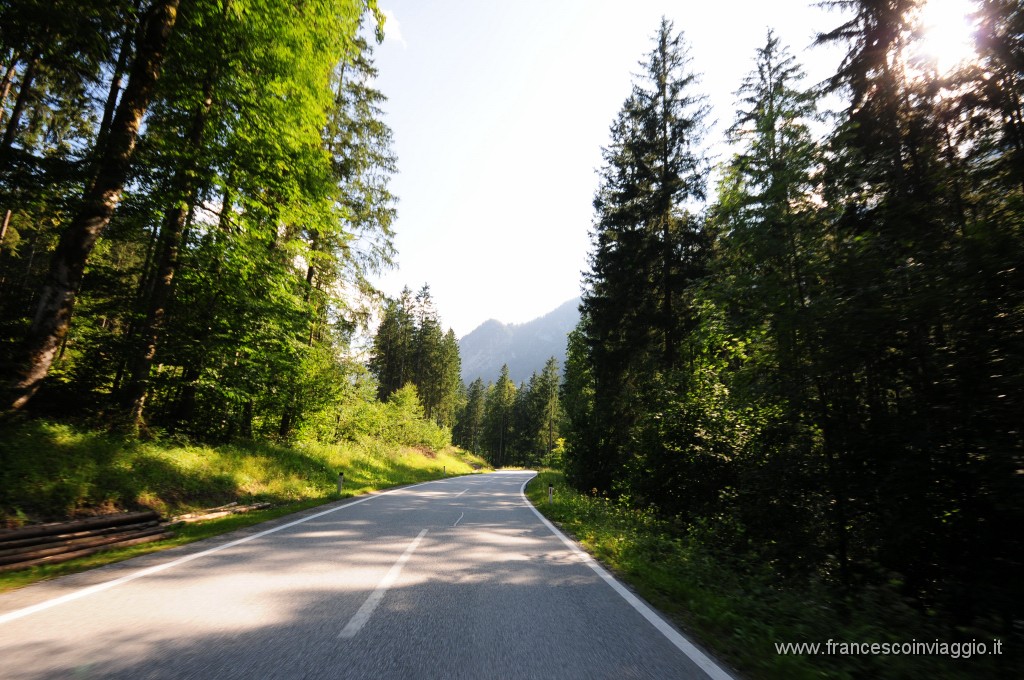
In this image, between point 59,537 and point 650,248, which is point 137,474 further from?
point 650,248

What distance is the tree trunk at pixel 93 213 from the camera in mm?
7828

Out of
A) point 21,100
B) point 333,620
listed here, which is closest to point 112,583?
point 333,620

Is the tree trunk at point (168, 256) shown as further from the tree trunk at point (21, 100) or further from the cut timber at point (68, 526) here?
the tree trunk at point (21, 100)

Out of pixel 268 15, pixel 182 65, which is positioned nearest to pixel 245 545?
pixel 182 65

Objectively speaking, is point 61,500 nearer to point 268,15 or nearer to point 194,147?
point 194,147

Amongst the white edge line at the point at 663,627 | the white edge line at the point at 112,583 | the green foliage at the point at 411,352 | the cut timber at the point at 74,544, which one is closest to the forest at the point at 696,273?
the white edge line at the point at 663,627

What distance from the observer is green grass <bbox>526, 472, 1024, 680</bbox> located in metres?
3.52

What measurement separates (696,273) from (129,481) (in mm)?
16457

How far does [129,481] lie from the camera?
879cm

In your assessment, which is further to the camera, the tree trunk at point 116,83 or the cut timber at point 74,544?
the tree trunk at point 116,83

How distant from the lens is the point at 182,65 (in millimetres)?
9844

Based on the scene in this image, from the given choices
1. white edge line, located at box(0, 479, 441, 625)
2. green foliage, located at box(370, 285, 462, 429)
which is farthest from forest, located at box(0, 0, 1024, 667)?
green foliage, located at box(370, 285, 462, 429)

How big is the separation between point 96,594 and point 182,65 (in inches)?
434

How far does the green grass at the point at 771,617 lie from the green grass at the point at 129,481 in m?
7.09
